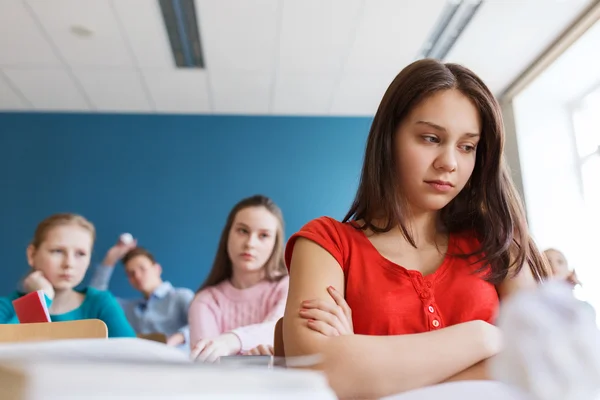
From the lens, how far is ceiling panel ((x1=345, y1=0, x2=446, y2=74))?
3.02 metres

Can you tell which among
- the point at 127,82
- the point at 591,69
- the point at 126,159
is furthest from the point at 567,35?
the point at 126,159

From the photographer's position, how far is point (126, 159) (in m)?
4.31

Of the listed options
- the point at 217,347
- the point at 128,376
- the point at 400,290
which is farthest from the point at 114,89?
the point at 128,376

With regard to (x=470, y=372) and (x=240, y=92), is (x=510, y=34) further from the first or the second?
(x=470, y=372)

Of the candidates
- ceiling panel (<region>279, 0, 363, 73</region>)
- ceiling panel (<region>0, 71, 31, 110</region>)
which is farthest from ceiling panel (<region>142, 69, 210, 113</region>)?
ceiling panel (<region>0, 71, 31, 110</region>)

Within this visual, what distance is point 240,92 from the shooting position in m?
4.05

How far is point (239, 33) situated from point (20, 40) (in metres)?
1.28

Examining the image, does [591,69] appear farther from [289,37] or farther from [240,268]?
[240,268]

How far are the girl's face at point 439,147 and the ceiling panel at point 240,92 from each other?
9.78ft

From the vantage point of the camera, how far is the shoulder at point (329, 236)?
0.88 m

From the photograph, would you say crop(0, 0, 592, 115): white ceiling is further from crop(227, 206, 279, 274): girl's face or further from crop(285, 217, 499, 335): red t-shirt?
crop(285, 217, 499, 335): red t-shirt

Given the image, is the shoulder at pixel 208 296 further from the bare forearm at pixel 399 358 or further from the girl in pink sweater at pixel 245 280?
the bare forearm at pixel 399 358

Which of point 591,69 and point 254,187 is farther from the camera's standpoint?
point 254,187

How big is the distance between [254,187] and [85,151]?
1.31 m
